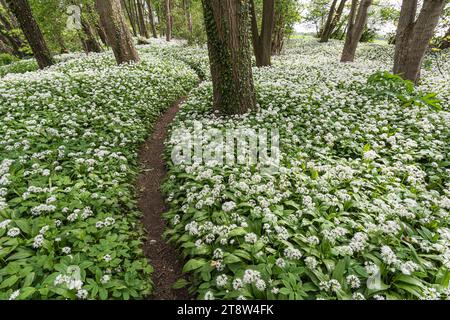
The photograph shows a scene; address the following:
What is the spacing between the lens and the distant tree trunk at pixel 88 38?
1865cm

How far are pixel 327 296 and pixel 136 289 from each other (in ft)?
8.32

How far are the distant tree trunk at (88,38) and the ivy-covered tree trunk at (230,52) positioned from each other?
16205 millimetres

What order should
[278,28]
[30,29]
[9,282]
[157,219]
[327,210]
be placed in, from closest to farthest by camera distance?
[9,282] → [327,210] → [157,219] → [30,29] → [278,28]

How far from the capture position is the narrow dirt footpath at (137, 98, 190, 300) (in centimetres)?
379

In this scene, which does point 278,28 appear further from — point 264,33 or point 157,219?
point 157,219

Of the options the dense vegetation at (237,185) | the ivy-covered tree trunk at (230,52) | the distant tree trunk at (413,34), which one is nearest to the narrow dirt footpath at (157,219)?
the dense vegetation at (237,185)

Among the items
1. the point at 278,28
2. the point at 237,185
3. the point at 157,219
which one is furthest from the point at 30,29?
the point at 278,28

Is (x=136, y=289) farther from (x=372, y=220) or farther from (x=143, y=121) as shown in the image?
(x=143, y=121)

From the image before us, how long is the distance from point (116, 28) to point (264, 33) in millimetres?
7536

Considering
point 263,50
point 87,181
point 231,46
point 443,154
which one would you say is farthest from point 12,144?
point 263,50

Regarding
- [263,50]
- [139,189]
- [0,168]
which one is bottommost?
[139,189]

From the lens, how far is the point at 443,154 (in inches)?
219

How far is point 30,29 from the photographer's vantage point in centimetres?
1188

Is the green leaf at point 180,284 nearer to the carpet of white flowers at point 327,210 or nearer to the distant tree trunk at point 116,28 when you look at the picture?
the carpet of white flowers at point 327,210
